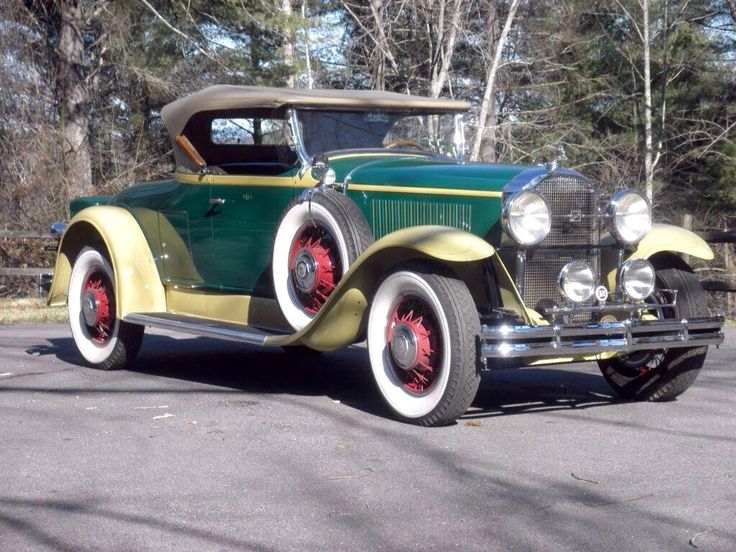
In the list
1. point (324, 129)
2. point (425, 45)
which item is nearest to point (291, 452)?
point (324, 129)

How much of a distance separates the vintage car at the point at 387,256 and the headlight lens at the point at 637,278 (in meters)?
0.01

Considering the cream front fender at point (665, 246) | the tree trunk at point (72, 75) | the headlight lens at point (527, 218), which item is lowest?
the cream front fender at point (665, 246)

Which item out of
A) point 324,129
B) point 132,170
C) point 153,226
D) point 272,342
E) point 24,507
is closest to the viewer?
point 24,507

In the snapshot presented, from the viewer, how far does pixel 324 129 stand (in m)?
7.21

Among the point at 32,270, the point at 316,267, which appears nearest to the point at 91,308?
the point at 316,267

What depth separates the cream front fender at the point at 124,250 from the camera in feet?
25.2

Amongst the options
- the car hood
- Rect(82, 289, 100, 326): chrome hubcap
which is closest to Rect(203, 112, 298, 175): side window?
the car hood

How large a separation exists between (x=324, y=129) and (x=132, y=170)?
39.2 feet

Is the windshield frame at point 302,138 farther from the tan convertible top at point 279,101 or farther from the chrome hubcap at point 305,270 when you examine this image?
the chrome hubcap at point 305,270

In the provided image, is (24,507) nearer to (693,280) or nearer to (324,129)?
(324,129)

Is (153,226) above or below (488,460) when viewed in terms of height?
above

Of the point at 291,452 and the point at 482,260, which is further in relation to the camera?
the point at 482,260

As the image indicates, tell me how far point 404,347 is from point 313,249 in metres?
1.09

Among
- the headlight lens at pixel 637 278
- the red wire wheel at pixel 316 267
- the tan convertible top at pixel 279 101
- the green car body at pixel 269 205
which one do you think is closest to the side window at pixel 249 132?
the tan convertible top at pixel 279 101
